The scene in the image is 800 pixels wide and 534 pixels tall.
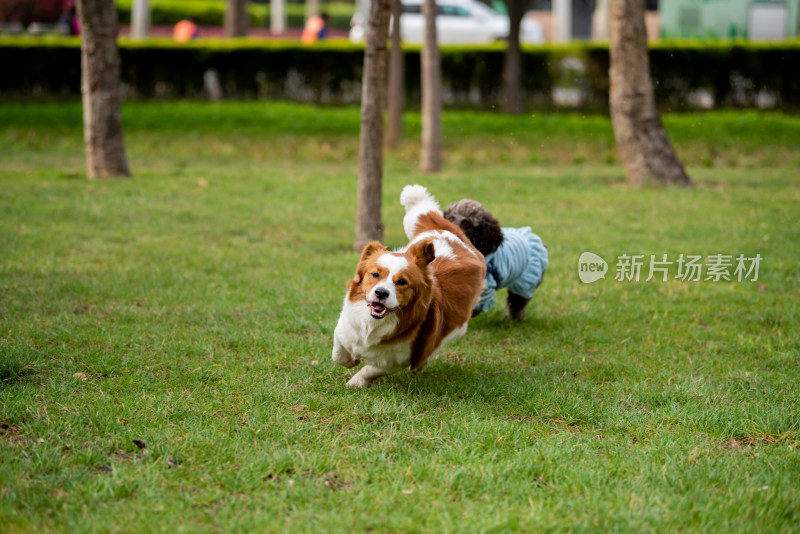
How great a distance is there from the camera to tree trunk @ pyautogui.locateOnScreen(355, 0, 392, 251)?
776cm

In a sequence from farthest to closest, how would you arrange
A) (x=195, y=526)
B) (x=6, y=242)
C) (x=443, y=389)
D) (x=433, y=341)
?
(x=6, y=242)
(x=443, y=389)
(x=433, y=341)
(x=195, y=526)

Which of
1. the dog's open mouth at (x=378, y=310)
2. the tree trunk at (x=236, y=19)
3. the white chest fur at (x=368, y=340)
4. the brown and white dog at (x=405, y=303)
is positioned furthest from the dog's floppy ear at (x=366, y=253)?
the tree trunk at (x=236, y=19)

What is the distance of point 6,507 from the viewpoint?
331 cm

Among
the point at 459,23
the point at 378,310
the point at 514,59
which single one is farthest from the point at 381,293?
the point at 459,23

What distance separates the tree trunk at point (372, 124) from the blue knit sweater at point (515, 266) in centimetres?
220

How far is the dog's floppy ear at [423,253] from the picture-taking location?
453 centimetres

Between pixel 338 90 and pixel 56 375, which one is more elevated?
pixel 338 90

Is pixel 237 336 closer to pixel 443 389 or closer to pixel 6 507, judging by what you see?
pixel 443 389

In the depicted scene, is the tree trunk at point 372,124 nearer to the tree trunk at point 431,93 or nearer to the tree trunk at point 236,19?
the tree trunk at point 431,93

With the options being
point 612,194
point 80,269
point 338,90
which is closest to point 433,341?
point 80,269

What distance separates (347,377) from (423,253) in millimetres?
1006

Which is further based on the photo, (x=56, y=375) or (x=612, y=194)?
(x=612, y=194)

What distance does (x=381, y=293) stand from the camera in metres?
4.17

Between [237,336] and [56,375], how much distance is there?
1269 millimetres
